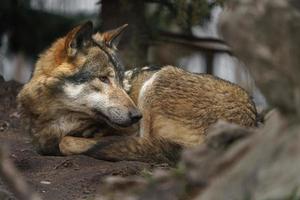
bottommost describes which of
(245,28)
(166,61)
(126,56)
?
(166,61)

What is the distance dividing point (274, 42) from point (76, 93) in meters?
4.53

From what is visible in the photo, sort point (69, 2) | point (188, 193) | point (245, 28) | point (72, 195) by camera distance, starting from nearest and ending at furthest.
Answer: point (245, 28) < point (188, 193) < point (72, 195) < point (69, 2)

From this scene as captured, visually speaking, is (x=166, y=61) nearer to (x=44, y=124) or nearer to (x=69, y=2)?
(x=69, y=2)

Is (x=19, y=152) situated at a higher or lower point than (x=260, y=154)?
lower

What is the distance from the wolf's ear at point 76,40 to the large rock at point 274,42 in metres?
4.27

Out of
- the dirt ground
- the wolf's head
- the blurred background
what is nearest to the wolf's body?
the wolf's head

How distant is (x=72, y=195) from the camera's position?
6.99 m

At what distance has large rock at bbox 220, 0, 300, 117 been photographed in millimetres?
4238

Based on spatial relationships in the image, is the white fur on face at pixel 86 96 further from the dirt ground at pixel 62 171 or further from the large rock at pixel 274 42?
the large rock at pixel 274 42

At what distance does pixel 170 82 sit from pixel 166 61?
963 centimetres

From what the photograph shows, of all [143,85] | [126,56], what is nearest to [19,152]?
[143,85]

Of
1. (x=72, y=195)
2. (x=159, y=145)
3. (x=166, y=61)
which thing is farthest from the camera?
(x=166, y=61)

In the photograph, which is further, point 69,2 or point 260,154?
point 69,2

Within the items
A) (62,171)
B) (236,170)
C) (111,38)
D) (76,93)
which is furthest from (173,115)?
(236,170)
